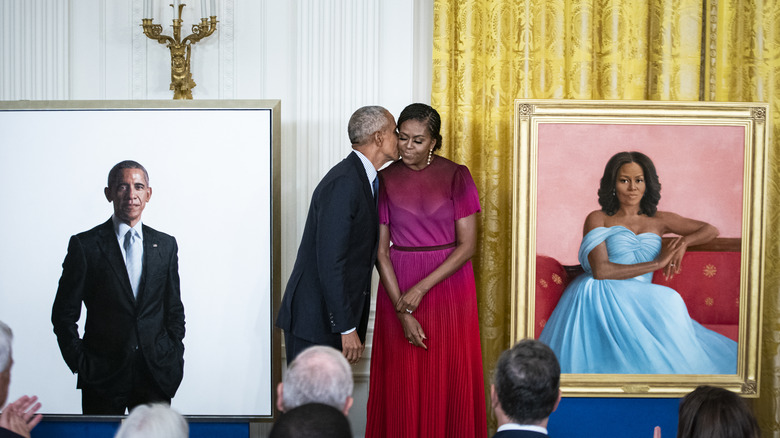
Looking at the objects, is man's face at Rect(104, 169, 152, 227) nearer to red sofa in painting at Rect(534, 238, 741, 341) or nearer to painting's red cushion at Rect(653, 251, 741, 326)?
red sofa in painting at Rect(534, 238, 741, 341)

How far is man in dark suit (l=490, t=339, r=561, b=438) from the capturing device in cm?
215

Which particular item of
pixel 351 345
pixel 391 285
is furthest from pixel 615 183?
pixel 351 345

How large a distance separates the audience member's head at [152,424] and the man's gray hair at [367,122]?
2022mm

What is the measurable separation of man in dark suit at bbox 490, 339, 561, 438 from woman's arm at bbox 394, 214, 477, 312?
58.6 inches

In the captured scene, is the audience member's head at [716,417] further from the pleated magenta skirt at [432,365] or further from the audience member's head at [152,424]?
the pleated magenta skirt at [432,365]

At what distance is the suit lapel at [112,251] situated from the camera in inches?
154

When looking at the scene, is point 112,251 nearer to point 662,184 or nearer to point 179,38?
point 179,38

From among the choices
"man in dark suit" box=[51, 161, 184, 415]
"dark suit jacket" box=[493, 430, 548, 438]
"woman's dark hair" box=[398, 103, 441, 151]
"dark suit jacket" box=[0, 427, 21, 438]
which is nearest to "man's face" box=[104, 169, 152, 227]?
"man in dark suit" box=[51, 161, 184, 415]

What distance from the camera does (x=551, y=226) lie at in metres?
3.89

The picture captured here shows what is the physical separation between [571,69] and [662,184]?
38.3 inches

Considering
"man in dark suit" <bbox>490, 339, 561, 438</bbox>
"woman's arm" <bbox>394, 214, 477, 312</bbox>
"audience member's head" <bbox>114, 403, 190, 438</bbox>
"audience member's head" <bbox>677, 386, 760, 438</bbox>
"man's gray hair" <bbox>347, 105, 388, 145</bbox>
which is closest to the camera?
"audience member's head" <bbox>114, 403, 190, 438</bbox>

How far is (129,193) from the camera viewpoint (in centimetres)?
394

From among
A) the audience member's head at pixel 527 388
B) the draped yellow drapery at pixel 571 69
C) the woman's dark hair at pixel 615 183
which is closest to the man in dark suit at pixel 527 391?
the audience member's head at pixel 527 388

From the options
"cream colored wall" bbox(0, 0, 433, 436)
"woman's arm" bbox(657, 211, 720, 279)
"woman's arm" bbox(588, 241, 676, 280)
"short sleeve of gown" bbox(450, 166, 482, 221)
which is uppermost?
"cream colored wall" bbox(0, 0, 433, 436)
